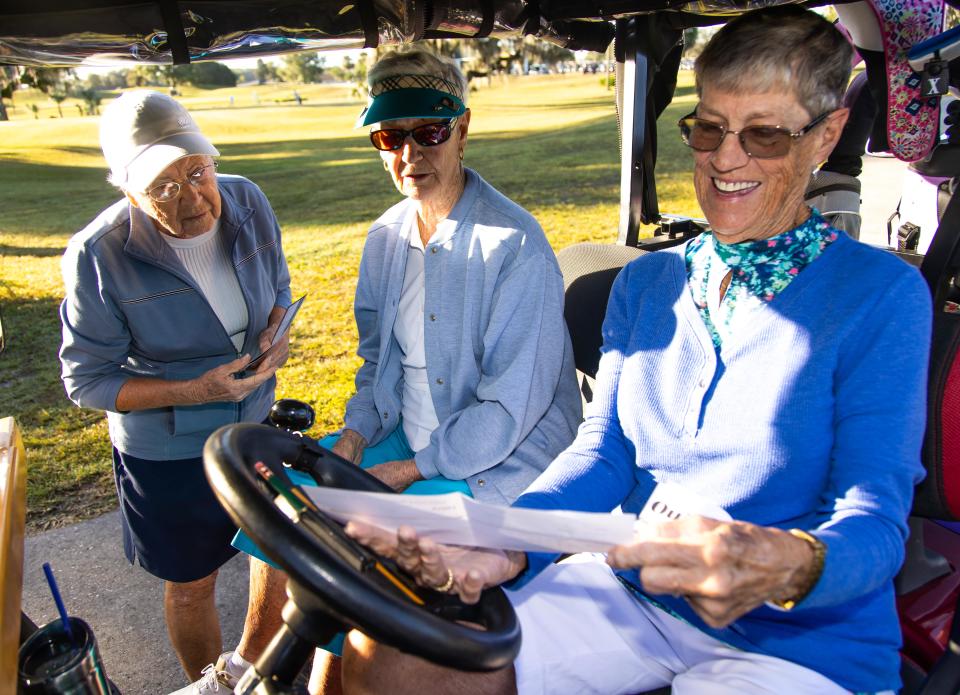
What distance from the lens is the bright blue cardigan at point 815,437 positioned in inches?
52.2

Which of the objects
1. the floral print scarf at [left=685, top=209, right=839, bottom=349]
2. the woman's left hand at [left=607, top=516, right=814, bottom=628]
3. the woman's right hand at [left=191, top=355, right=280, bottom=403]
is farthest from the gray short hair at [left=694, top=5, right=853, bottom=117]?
the woman's right hand at [left=191, top=355, right=280, bottom=403]

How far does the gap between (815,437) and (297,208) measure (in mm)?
12223

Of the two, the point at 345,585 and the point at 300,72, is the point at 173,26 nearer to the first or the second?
the point at 345,585

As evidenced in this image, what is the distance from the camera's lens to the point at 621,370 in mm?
1792

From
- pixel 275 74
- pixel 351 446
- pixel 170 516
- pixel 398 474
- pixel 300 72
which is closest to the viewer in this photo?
pixel 398 474

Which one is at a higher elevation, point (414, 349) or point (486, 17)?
point (486, 17)

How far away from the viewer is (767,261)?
1573 millimetres

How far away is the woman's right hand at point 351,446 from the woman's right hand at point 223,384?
1.00 ft

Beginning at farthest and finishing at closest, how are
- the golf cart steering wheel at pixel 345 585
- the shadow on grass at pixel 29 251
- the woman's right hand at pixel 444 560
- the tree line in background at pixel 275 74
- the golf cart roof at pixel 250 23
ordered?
the tree line in background at pixel 275 74
the shadow on grass at pixel 29 251
the golf cart roof at pixel 250 23
the woman's right hand at pixel 444 560
the golf cart steering wheel at pixel 345 585

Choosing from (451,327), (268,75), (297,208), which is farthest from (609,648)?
(268,75)

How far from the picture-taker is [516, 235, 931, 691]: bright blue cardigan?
4.35 ft

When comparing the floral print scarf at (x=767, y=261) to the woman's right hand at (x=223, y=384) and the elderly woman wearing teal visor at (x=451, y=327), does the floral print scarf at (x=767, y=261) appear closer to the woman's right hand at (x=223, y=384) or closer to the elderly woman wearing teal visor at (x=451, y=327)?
the elderly woman wearing teal visor at (x=451, y=327)

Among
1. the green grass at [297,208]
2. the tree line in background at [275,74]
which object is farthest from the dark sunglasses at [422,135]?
the tree line in background at [275,74]

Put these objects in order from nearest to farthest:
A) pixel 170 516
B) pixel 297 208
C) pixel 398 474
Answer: pixel 398 474 → pixel 170 516 → pixel 297 208
